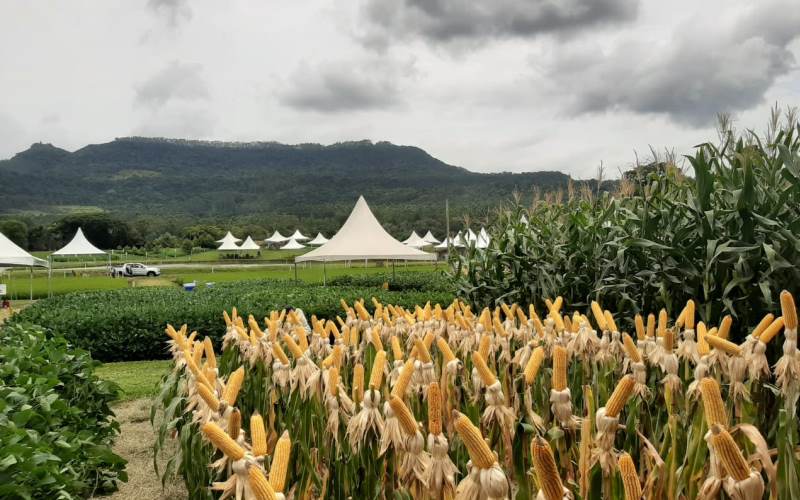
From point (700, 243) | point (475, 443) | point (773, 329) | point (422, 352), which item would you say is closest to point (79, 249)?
point (700, 243)

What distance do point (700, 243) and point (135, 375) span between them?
9234 millimetres

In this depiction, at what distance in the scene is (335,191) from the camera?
164m

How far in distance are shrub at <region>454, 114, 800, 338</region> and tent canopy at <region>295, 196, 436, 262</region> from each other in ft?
31.7

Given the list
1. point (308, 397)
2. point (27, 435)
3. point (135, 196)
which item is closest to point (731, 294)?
point (308, 397)

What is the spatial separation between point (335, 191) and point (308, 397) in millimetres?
163168

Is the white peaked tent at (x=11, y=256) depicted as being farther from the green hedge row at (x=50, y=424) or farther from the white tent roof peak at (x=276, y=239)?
the white tent roof peak at (x=276, y=239)

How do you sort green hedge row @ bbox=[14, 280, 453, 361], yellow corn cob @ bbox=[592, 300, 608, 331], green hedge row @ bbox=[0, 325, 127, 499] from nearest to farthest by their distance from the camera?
green hedge row @ bbox=[0, 325, 127, 499] < yellow corn cob @ bbox=[592, 300, 608, 331] < green hedge row @ bbox=[14, 280, 453, 361]

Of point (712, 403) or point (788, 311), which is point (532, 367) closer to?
point (712, 403)

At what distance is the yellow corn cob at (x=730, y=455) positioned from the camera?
116 cm

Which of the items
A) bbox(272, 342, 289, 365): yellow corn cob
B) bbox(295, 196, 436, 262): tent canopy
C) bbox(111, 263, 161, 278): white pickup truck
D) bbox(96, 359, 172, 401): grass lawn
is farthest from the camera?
bbox(111, 263, 161, 278): white pickup truck

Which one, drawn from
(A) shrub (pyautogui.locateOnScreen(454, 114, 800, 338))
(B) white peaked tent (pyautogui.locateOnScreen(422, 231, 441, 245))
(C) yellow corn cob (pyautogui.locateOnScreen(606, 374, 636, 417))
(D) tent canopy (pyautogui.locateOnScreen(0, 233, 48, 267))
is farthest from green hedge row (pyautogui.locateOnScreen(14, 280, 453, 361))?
(B) white peaked tent (pyautogui.locateOnScreen(422, 231, 441, 245))

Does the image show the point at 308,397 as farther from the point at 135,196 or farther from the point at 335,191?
the point at 135,196

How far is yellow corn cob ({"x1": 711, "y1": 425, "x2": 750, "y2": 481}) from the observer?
1158 millimetres

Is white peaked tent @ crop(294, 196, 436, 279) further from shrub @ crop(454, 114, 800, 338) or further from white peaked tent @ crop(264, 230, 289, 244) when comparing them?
Result: white peaked tent @ crop(264, 230, 289, 244)
